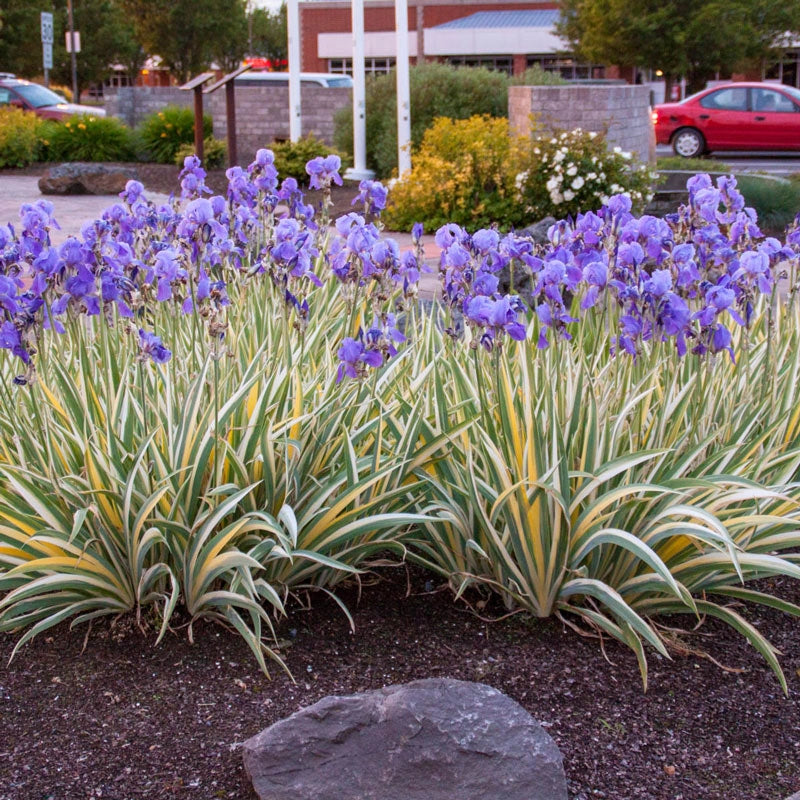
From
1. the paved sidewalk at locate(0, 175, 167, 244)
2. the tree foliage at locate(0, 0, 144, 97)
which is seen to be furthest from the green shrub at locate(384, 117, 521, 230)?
the tree foliage at locate(0, 0, 144, 97)

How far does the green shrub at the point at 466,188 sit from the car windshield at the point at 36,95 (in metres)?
14.4

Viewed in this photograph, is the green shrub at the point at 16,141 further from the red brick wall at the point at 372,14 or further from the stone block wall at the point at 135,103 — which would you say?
the red brick wall at the point at 372,14

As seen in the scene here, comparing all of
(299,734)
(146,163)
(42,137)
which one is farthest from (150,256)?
(42,137)

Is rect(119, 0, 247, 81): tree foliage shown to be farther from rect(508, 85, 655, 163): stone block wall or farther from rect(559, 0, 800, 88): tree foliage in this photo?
rect(508, 85, 655, 163): stone block wall

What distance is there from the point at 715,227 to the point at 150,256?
1.83 meters

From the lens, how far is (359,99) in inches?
541

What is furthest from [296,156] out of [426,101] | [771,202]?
[771,202]

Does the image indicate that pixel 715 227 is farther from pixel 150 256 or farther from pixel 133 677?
pixel 133 677

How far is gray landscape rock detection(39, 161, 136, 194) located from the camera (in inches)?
548

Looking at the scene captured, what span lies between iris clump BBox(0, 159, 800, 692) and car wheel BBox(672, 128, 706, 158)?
734 inches

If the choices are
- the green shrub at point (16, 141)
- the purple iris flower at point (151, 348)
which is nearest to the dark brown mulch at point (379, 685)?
the purple iris flower at point (151, 348)

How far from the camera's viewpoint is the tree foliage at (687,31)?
27.1 meters

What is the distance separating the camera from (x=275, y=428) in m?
2.80

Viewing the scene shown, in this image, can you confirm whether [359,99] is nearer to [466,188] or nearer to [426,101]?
[426,101]
